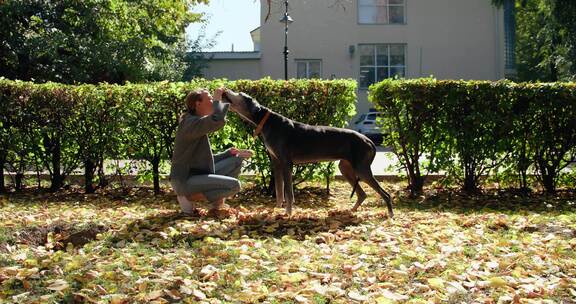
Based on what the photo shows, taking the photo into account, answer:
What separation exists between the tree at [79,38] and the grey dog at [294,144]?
1285 cm

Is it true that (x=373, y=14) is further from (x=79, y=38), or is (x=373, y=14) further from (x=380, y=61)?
(x=79, y=38)

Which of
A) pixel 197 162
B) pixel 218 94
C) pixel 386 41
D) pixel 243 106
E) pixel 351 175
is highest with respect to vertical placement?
pixel 386 41

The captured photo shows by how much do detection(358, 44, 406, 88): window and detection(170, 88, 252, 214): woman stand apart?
26.8 meters

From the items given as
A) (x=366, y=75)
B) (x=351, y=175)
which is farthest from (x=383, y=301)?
(x=366, y=75)

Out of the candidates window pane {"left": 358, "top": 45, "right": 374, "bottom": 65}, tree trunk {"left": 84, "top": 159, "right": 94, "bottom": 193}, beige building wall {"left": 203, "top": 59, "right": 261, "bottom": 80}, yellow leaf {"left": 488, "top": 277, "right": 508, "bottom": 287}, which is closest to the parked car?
window pane {"left": 358, "top": 45, "right": 374, "bottom": 65}

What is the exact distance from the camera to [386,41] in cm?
3328

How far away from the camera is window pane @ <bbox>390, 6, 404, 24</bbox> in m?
33.3

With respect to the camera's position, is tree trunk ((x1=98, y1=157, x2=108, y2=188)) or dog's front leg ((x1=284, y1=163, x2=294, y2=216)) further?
tree trunk ((x1=98, y1=157, x2=108, y2=188))

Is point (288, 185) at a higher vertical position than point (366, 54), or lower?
lower

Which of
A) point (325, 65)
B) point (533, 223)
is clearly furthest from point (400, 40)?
point (533, 223)

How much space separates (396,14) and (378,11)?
94cm

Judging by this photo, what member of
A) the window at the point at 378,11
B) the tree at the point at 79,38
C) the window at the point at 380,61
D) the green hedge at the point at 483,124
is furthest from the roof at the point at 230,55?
the green hedge at the point at 483,124

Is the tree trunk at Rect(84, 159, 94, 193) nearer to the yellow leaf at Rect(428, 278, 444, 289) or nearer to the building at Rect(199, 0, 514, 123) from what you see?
the yellow leaf at Rect(428, 278, 444, 289)

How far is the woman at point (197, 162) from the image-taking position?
268 inches
